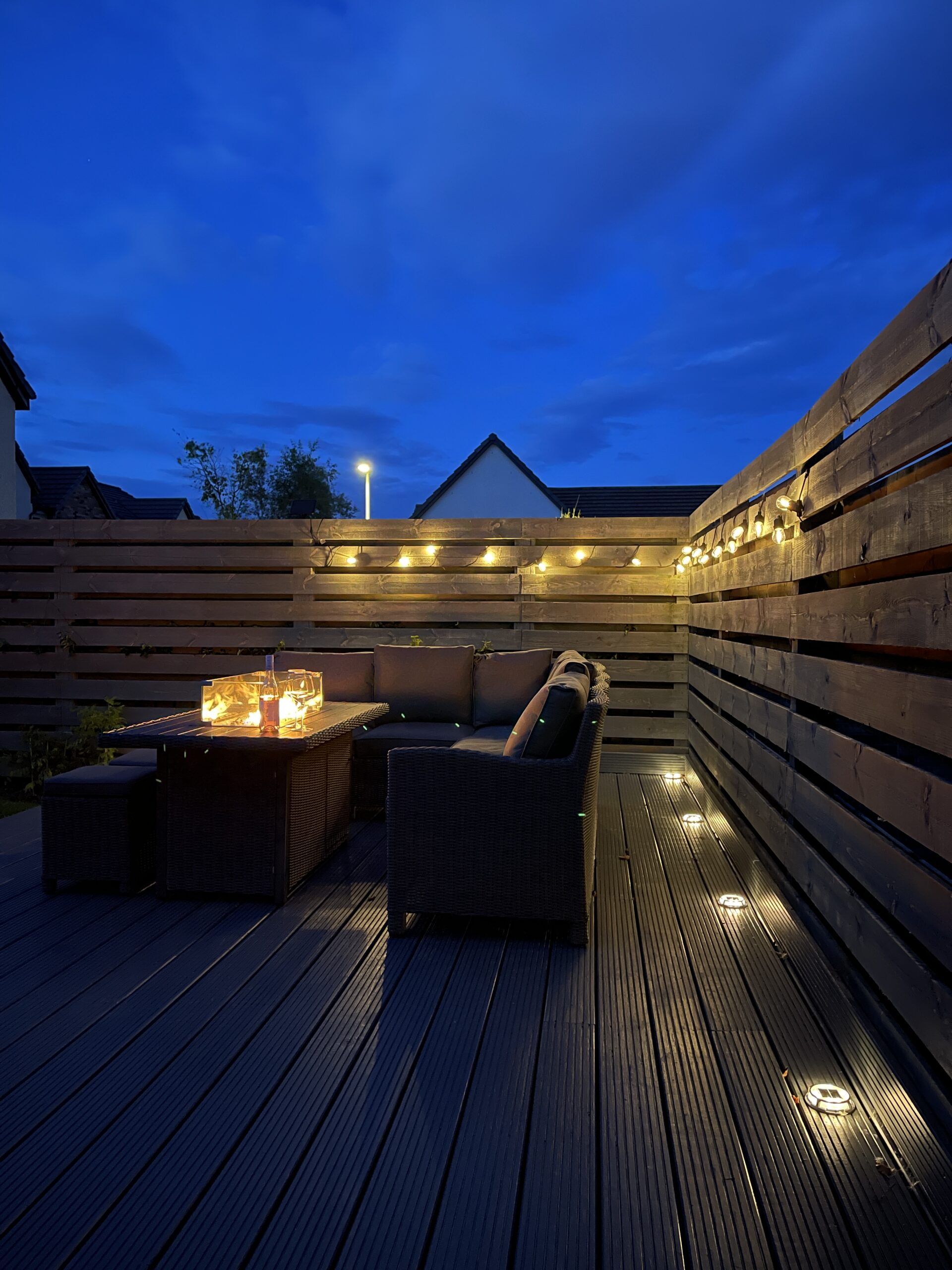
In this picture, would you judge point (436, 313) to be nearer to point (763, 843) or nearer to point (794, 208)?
point (794, 208)

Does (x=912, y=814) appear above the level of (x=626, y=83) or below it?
below

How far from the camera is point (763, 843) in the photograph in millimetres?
3629

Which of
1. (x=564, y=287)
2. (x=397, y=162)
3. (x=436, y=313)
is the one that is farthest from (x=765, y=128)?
(x=436, y=313)

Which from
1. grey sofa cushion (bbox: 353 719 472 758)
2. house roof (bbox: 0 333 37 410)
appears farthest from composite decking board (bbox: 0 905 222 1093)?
house roof (bbox: 0 333 37 410)

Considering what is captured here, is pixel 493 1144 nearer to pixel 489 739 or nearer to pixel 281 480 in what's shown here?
pixel 489 739

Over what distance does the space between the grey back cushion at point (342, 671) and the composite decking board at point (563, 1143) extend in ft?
10.3

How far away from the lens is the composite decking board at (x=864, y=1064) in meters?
1.52

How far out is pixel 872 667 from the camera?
6.76ft

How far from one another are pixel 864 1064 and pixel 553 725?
1351 millimetres

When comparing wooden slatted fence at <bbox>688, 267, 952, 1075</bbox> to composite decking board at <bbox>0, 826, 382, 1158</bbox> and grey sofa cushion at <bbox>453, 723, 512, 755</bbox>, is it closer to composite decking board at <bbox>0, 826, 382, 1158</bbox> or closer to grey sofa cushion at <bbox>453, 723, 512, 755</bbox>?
grey sofa cushion at <bbox>453, 723, 512, 755</bbox>

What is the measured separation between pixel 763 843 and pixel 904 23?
5641 millimetres

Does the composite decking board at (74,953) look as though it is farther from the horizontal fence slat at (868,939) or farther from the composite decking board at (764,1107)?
the horizontal fence slat at (868,939)

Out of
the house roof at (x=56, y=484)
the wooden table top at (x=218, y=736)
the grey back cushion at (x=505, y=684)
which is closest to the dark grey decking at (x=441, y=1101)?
the wooden table top at (x=218, y=736)

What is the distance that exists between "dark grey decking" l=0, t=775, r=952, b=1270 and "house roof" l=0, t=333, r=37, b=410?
7991 millimetres
